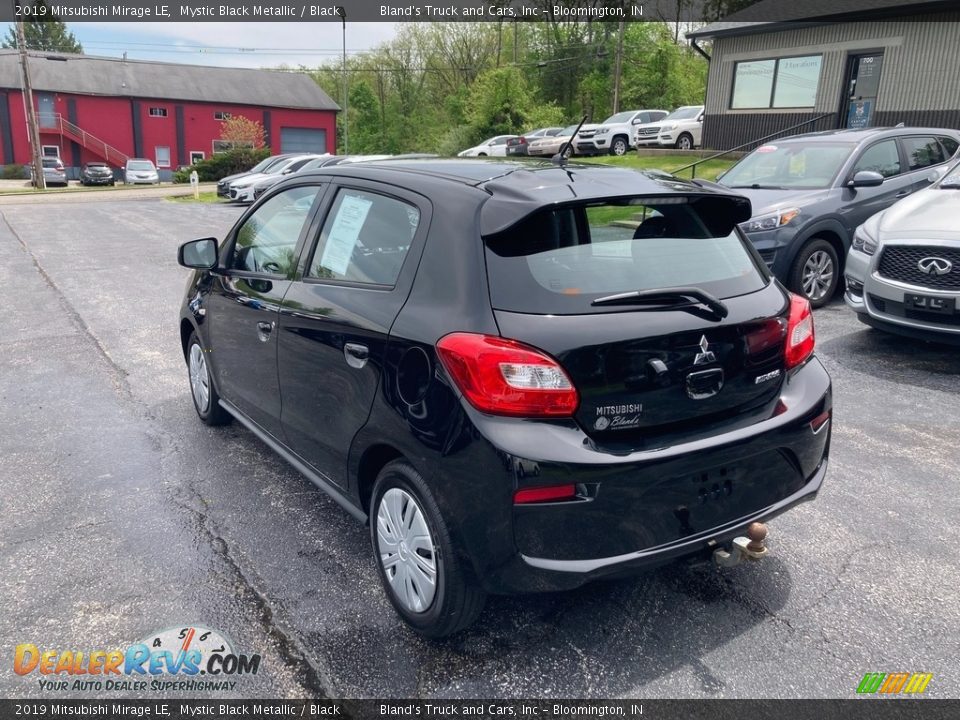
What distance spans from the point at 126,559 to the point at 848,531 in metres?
3.39

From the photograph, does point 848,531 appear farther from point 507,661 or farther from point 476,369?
point 476,369

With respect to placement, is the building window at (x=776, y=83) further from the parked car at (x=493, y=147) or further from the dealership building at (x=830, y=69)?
the parked car at (x=493, y=147)

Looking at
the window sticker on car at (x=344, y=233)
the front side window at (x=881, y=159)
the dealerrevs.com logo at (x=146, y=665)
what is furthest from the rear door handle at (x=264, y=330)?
the front side window at (x=881, y=159)

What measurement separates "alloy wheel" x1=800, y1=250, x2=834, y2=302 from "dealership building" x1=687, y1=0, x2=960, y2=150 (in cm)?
1274

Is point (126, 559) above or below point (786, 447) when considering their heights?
below

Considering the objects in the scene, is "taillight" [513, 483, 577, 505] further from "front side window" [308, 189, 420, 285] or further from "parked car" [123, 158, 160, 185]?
"parked car" [123, 158, 160, 185]

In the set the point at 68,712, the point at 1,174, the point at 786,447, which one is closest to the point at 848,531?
the point at 786,447

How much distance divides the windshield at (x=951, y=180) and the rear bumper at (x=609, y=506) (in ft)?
18.9

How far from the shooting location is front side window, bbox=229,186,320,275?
3883 millimetres

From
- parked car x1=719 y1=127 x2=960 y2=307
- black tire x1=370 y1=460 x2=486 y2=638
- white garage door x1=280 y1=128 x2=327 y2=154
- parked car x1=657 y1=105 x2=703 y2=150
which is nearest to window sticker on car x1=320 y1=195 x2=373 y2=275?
black tire x1=370 y1=460 x2=486 y2=638

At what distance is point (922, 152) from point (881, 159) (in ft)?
2.83

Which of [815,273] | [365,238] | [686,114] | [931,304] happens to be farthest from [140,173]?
[365,238]

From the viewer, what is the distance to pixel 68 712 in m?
2.62

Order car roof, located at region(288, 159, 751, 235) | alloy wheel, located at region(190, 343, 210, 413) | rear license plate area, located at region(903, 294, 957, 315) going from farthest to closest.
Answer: rear license plate area, located at region(903, 294, 957, 315) → alloy wheel, located at region(190, 343, 210, 413) → car roof, located at region(288, 159, 751, 235)
